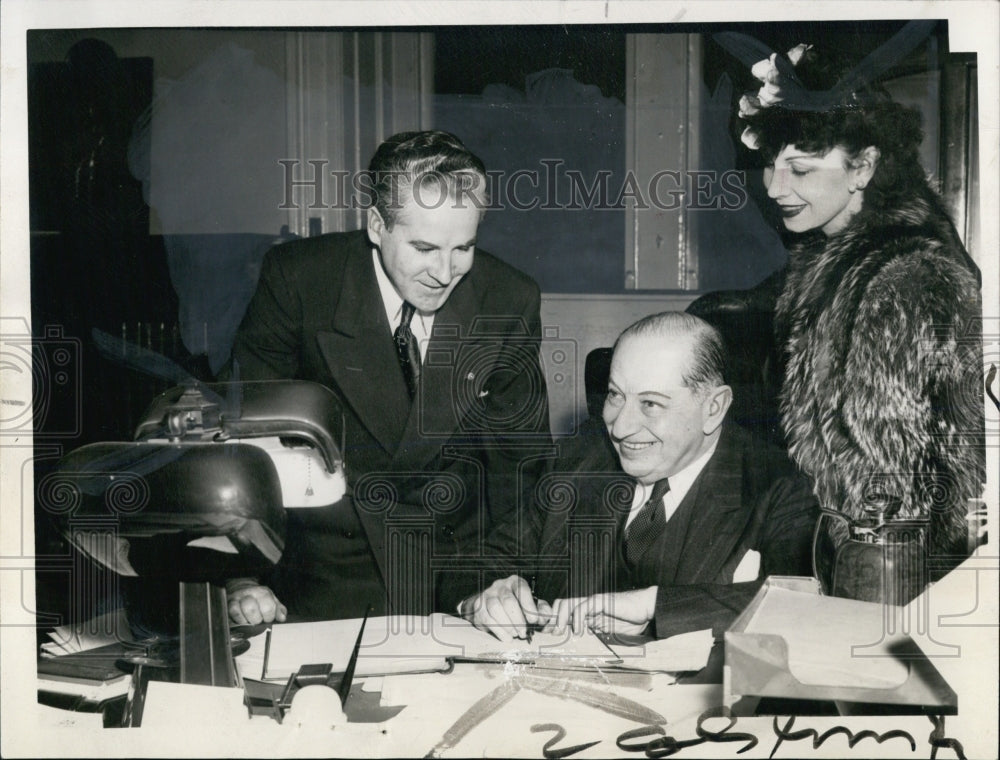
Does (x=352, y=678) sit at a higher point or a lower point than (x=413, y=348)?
Answer: lower

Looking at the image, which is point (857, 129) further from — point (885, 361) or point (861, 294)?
point (885, 361)

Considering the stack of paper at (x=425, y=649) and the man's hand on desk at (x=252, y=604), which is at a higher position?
the man's hand on desk at (x=252, y=604)

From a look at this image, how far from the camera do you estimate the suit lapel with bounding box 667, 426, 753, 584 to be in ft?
5.88

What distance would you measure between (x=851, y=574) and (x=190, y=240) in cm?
147

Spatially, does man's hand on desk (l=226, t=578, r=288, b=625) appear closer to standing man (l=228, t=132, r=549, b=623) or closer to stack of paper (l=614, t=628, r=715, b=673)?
standing man (l=228, t=132, r=549, b=623)

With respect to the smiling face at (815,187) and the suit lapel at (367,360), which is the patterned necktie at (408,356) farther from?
the smiling face at (815,187)

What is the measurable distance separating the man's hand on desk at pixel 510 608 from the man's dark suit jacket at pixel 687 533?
4 cm

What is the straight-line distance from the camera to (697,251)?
1.78m

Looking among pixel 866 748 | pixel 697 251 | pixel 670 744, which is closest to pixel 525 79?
pixel 697 251

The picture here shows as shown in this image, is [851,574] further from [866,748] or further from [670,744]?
[670,744]

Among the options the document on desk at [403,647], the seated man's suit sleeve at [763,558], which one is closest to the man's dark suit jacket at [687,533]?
the seated man's suit sleeve at [763,558]

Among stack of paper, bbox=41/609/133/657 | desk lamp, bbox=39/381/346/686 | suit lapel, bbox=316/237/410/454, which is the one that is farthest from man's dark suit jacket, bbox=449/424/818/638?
stack of paper, bbox=41/609/133/657

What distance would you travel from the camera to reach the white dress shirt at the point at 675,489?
1.80m
